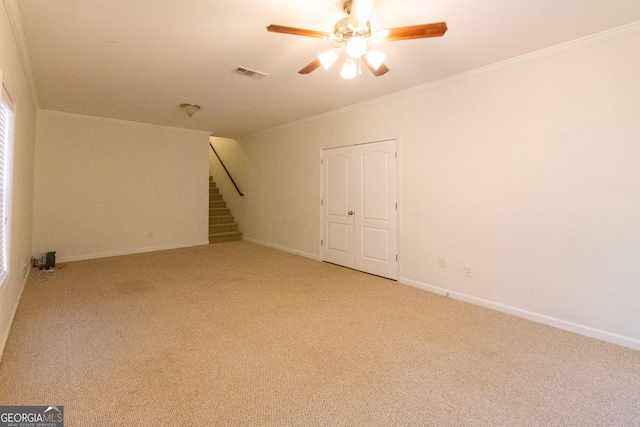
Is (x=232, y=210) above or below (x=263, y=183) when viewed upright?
below

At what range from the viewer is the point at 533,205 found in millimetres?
2941

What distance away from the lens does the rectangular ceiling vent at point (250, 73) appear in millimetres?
3299

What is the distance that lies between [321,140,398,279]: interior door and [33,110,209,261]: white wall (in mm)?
3307

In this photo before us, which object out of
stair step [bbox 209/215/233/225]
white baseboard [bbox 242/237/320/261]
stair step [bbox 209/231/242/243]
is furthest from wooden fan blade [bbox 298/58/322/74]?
stair step [bbox 209/215/233/225]

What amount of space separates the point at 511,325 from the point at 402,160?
2284 mm

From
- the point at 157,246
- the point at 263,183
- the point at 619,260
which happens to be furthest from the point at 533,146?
the point at 157,246

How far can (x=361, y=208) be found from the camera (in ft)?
15.2

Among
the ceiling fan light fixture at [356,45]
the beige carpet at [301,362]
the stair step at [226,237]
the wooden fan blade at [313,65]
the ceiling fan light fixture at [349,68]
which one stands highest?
the wooden fan blade at [313,65]

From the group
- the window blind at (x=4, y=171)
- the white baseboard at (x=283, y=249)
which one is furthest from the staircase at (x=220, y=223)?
the window blind at (x=4, y=171)

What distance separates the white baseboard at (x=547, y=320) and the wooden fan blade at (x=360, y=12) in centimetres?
302

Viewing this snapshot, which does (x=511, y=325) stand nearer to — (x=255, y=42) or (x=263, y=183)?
(x=255, y=42)

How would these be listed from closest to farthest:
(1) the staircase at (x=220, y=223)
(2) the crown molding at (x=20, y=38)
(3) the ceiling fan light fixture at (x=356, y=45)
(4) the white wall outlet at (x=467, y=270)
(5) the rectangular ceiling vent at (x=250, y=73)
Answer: (3) the ceiling fan light fixture at (x=356, y=45) < (2) the crown molding at (x=20, y=38) < (5) the rectangular ceiling vent at (x=250, y=73) < (4) the white wall outlet at (x=467, y=270) < (1) the staircase at (x=220, y=223)

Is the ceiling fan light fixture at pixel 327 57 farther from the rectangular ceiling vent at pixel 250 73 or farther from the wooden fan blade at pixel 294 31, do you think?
the rectangular ceiling vent at pixel 250 73

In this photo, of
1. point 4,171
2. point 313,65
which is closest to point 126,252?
point 4,171
